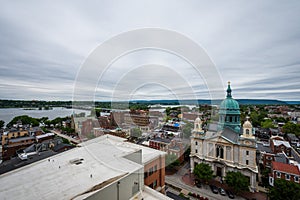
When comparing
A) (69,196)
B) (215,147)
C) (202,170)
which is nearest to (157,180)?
(202,170)

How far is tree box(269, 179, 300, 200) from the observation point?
15.0 feet

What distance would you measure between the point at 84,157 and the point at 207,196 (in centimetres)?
530

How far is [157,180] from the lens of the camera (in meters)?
4.58

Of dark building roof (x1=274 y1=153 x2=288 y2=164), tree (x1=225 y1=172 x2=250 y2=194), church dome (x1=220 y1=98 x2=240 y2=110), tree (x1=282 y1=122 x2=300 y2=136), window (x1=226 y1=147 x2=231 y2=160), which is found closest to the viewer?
tree (x1=225 y1=172 x2=250 y2=194)

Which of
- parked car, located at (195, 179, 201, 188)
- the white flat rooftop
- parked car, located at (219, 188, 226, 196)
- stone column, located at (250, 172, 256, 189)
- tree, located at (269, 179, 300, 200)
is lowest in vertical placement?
parked car, located at (195, 179, 201, 188)

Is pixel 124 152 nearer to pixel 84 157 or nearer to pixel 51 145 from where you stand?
pixel 84 157

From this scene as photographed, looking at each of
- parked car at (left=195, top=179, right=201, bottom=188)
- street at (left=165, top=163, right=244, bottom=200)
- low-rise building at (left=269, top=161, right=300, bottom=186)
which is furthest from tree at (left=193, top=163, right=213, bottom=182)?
low-rise building at (left=269, top=161, right=300, bottom=186)

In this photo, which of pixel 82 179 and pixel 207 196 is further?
pixel 207 196

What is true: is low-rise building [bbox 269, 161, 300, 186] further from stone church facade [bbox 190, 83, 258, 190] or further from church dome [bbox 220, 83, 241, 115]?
church dome [bbox 220, 83, 241, 115]

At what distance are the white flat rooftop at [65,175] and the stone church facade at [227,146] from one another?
15.4ft

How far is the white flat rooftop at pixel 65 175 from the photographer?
A: 6.89 feet

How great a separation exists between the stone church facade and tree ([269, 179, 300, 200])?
1.13m

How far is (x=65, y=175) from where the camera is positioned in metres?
2.58

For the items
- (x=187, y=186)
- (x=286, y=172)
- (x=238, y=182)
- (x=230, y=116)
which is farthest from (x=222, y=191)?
(x=230, y=116)
